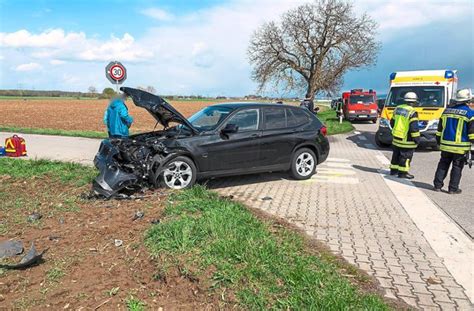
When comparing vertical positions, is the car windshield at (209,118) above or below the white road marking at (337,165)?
above

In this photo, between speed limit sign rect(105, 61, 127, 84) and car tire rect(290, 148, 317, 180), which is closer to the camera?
car tire rect(290, 148, 317, 180)

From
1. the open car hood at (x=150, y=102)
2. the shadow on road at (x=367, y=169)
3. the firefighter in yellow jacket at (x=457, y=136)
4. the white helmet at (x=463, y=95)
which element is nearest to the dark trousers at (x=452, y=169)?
the firefighter in yellow jacket at (x=457, y=136)

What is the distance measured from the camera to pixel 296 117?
8.01 meters

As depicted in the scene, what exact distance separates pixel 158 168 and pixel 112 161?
72cm

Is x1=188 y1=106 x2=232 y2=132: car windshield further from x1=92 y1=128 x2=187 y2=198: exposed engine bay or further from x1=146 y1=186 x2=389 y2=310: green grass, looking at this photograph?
x1=146 y1=186 x2=389 y2=310: green grass

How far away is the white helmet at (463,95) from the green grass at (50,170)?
6955 mm

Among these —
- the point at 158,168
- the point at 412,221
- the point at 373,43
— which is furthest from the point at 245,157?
the point at 373,43

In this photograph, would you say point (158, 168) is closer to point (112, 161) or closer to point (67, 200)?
point (112, 161)

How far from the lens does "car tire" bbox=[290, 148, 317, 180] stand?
7.91 m

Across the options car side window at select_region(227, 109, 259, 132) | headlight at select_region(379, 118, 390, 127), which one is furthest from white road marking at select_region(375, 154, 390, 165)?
car side window at select_region(227, 109, 259, 132)

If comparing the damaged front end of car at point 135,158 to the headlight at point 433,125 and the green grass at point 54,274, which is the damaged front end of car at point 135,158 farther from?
the headlight at point 433,125

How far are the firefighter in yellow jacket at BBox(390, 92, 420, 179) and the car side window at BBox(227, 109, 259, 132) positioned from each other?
3.27m

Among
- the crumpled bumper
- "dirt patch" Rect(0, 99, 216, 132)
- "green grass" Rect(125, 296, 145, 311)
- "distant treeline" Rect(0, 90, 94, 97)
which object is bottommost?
"dirt patch" Rect(0, 99, 216, 132)

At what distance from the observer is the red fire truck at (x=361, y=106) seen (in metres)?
28.5
